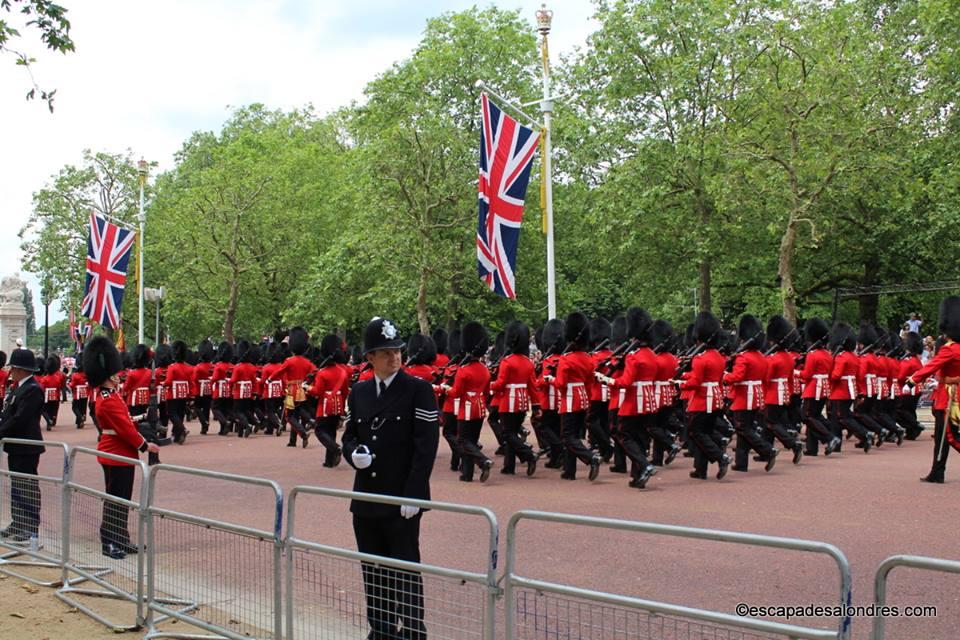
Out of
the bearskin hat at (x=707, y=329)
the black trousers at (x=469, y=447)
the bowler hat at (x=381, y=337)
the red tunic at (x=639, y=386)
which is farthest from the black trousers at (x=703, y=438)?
the bowler hat at (x=381, y=337)

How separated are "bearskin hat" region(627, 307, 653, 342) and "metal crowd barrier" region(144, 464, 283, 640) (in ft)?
23.6

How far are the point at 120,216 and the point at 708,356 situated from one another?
146 ft

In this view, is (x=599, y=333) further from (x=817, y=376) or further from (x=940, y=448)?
(x=940, y=448)

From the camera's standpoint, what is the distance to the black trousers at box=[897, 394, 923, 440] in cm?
1666

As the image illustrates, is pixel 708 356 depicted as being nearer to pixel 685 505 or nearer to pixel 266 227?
pixel 685 505

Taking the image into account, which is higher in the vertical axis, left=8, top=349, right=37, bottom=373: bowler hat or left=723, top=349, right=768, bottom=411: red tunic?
left=8, top=349, right=37, bottom=373: bowler hat

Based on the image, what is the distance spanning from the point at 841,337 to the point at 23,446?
12.4 m

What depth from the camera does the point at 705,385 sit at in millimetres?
11586

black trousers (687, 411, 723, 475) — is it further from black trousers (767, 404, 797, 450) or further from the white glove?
the white glove

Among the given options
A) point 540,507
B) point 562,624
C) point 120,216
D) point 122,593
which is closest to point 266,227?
point 120,216

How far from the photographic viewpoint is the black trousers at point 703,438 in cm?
1141

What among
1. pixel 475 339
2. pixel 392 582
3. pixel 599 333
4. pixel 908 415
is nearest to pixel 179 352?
pixel 599 333

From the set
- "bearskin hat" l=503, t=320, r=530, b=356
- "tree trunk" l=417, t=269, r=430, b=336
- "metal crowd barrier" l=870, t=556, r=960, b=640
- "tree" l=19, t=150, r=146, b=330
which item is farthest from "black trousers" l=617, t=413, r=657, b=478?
"tree" l=19, t=150, r=146, b=330

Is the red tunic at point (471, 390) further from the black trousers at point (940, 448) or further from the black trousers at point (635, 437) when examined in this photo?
the black trousers at point (940, 448)
